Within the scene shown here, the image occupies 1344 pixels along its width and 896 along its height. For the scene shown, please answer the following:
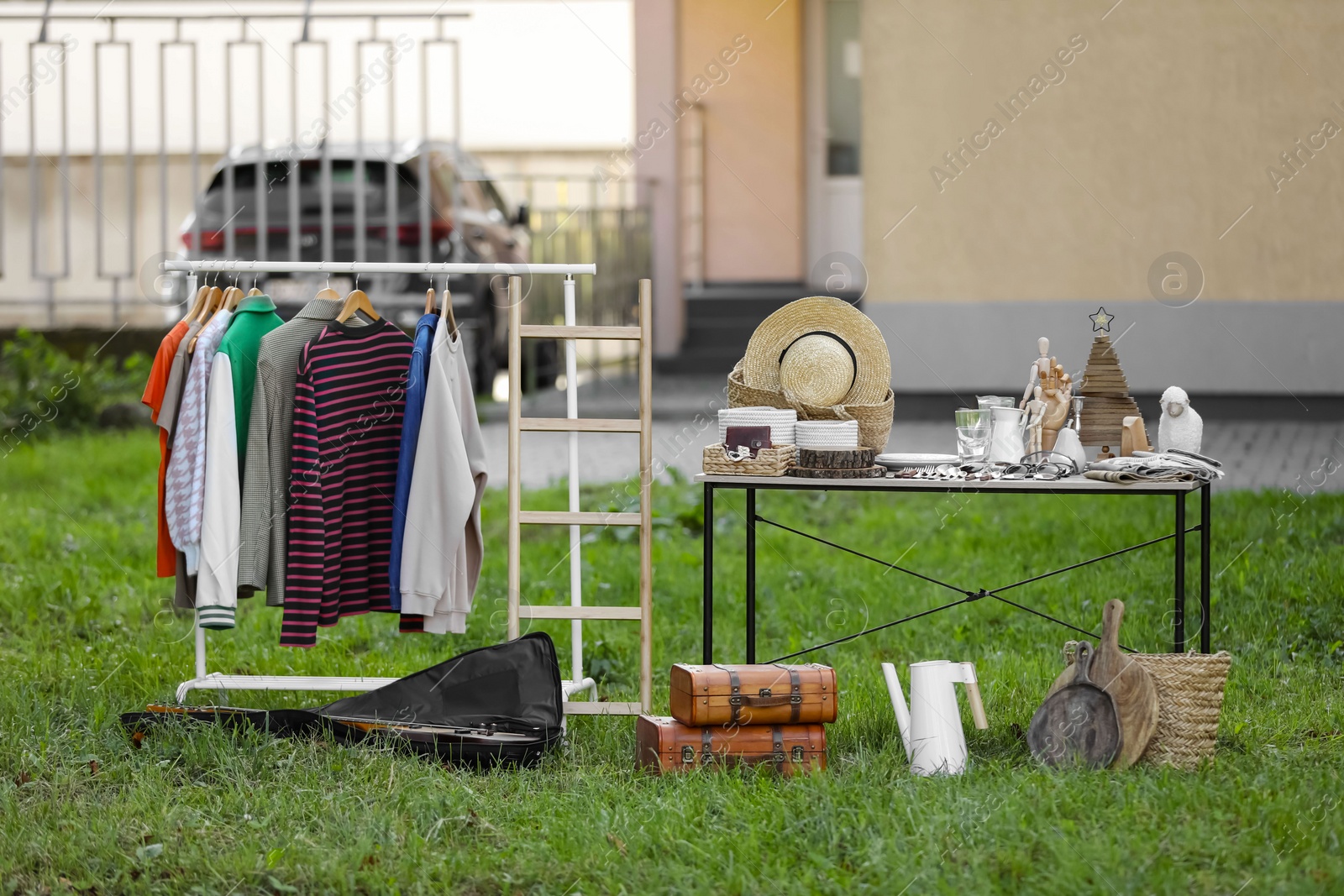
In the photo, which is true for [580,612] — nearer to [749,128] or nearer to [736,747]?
[736,747]

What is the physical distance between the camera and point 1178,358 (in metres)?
8.12

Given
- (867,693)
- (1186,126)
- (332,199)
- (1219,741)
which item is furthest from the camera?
(332,199)

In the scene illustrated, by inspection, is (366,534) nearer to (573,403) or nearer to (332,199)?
(573,403)

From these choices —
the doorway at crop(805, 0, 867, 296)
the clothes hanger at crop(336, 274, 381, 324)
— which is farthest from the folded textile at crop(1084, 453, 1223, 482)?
the doorway at crop(805, 0, 867, 296)

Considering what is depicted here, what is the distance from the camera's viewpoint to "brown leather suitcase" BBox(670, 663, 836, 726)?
11.0ft

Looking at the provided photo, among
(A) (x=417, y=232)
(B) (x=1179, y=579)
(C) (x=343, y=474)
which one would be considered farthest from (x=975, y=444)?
(A) (x=417, y=232)

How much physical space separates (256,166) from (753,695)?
256 inches

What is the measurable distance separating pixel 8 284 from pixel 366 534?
1030cm

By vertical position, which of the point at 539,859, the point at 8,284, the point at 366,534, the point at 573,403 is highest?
the point at 8,284

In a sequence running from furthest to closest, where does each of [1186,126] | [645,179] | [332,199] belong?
[645,179], [332,199], [1186,126]

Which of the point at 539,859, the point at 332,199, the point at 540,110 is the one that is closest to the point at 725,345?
the point at 332,199

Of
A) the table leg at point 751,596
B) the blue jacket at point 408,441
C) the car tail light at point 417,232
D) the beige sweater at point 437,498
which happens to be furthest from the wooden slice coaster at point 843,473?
the car tail light at point 417,232

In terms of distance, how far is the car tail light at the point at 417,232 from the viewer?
336 inches

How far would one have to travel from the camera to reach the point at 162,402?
3746mm
